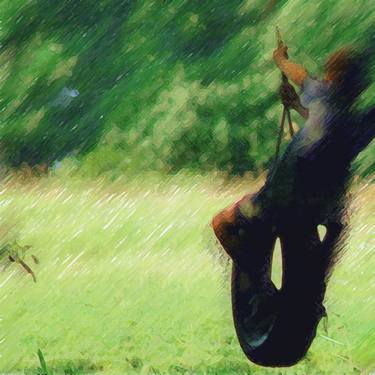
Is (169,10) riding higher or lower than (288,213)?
higher

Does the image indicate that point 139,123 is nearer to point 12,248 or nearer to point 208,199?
point 208,199

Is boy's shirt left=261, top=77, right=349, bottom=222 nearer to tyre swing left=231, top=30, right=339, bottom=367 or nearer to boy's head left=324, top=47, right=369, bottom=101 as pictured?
boy's head left=324, top=47, right=369, bottom=101

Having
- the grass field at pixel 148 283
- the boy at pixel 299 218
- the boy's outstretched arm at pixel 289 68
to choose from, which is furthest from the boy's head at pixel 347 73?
the grass field at pixel 148 283

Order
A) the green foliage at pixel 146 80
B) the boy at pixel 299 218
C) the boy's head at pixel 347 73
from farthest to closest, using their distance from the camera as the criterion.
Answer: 1. the green foliage at pixel 146 80
2. the boy at pixel 299 218
3. the boy's head at pixel 347 73

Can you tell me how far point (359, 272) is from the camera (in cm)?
468

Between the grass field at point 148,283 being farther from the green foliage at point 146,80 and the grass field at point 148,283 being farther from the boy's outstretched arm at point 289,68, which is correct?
the boy's outstretched arm at point 289,68

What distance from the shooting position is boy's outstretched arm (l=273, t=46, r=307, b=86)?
15.0 feet

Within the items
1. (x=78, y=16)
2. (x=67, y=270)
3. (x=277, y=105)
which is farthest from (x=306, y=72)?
(x=67, y=270)

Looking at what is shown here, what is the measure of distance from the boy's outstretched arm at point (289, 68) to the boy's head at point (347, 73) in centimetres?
12

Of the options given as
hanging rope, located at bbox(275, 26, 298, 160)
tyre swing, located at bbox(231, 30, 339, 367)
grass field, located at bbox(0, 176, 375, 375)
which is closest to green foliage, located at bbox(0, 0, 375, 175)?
hanging rope, located at bbox(275, 26, 298, 160)

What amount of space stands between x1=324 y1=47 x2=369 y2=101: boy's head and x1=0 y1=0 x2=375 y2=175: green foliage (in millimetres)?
73

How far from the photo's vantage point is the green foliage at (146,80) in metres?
4.61

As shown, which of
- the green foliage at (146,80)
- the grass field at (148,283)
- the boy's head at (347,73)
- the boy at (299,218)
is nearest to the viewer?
the boy's head at (347,73)

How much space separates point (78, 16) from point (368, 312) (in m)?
1.68
